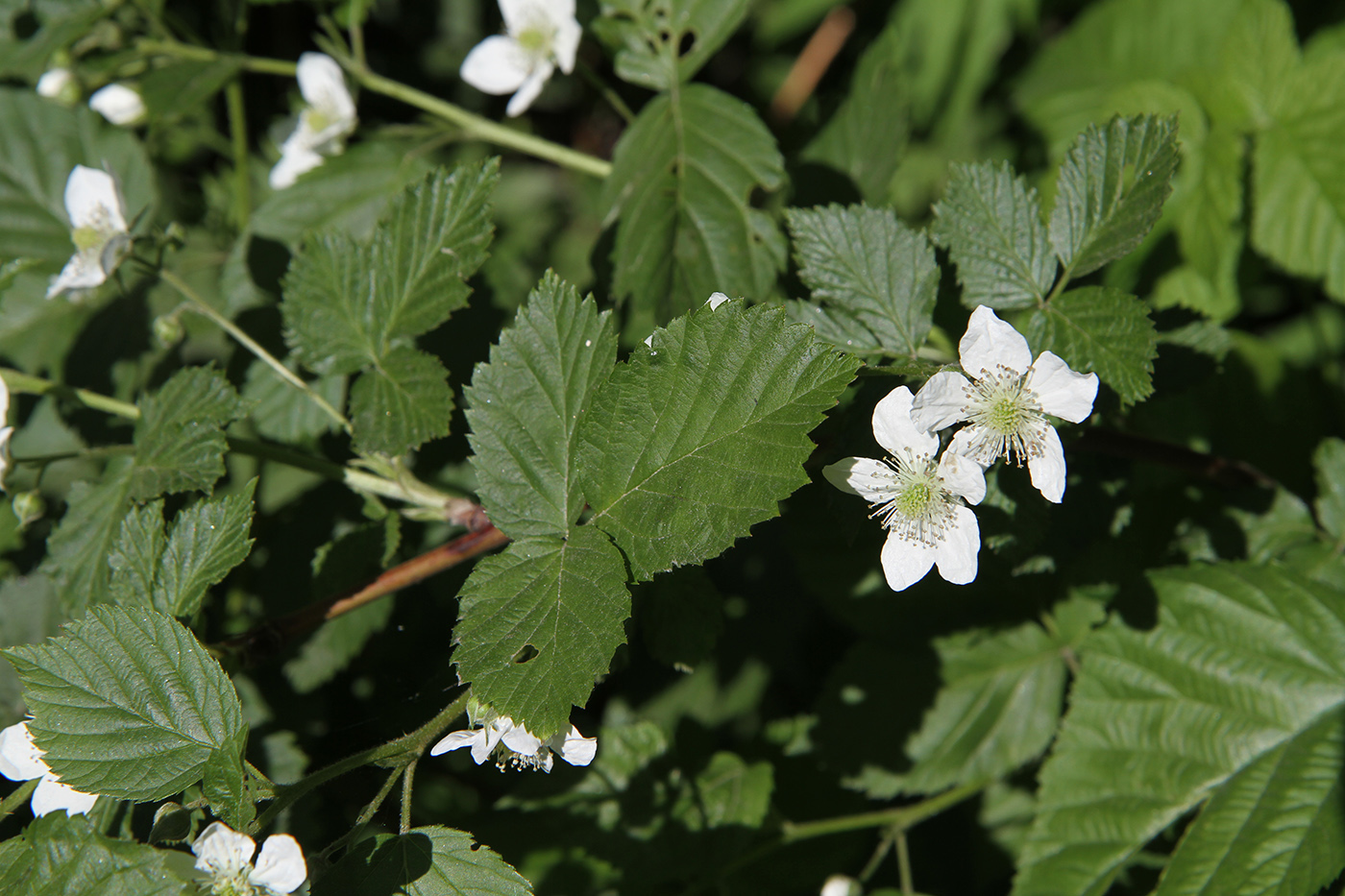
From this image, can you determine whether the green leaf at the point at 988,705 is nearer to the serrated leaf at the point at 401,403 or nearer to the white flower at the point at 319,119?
the serrated leaf at the point at 401,403

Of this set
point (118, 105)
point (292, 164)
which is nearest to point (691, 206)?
point (292, 164)

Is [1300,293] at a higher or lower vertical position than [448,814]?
higher

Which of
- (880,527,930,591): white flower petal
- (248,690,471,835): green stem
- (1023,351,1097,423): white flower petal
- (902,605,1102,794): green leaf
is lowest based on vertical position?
(902,605,1102,794): green leaf

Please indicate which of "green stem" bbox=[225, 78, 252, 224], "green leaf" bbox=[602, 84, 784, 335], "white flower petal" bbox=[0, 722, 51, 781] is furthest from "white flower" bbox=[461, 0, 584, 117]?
"white flower petal" bbox=[0, 722, 51, 781]

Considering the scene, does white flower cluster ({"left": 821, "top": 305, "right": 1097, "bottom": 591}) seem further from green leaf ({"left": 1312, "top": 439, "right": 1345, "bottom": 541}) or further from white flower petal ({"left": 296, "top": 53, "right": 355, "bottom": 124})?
white flower petal ({"left": 296, "top": 53, "right": 355, "bottom": 124})

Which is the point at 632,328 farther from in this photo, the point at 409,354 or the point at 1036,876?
the point at 1036,876

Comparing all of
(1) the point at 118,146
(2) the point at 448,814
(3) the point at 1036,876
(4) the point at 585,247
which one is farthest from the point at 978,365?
(4) the point at 585,247
